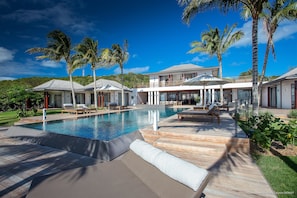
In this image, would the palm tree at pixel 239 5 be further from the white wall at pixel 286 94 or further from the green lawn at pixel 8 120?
the green lawn at pixel 8 120

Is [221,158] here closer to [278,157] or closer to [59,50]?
[278,157]

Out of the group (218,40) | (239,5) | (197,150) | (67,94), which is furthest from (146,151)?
(67,94)

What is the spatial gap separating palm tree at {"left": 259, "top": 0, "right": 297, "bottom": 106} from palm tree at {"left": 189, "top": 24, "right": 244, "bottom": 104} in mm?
5128

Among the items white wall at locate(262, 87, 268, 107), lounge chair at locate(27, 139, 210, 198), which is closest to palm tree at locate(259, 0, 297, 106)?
white wall at locate(262, 87, 268, 107)

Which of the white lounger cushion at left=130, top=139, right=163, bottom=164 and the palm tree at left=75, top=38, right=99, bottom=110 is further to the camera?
the palm tree at left=75, top=38, right=99, bottom=110

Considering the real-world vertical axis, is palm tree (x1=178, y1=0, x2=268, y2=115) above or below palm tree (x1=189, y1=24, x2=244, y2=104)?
below

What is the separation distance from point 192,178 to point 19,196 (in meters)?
3.14

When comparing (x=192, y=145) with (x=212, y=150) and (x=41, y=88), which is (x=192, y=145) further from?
(x=41, y=88)

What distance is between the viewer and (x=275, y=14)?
452 inches

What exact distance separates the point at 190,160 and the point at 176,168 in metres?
2.63

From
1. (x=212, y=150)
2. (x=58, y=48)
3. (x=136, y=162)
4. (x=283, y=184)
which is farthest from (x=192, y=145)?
(x=58, y=48)

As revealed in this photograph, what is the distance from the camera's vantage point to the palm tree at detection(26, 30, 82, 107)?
59.1 feet

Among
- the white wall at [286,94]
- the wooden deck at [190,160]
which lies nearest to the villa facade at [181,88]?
the white wall at [286,94]

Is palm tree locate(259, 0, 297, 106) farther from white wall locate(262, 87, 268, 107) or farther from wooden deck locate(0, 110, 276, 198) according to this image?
white wall locate(262, 87, 268, 107)
